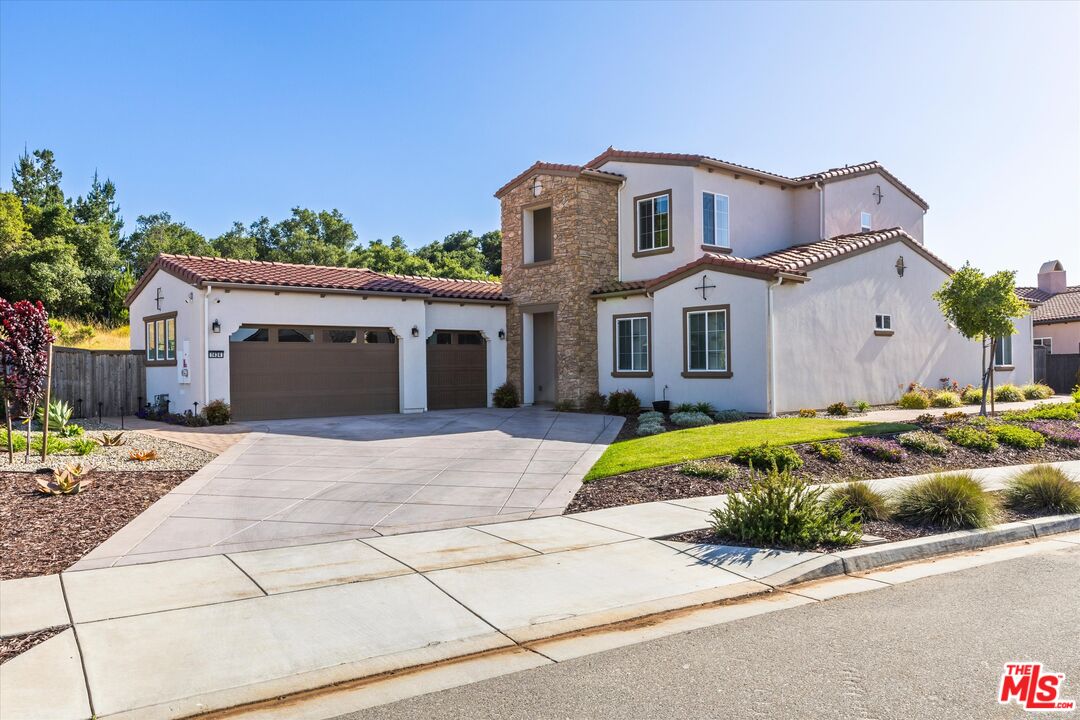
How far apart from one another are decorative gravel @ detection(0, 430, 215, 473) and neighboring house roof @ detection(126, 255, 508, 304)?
18.2ft

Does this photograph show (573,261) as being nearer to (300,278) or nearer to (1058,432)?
(300,278)

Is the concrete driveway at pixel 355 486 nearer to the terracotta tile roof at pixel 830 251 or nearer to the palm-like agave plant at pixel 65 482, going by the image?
the palm-like agave plant at pixel 65 482

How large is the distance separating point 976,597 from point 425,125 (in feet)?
69.3

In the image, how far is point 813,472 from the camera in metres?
11.3

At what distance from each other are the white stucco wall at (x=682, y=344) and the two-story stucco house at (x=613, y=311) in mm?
41

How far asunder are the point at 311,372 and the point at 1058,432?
16766 millimetres

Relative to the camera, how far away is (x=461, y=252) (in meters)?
57.6

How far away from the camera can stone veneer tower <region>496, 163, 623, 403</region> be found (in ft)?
69.1

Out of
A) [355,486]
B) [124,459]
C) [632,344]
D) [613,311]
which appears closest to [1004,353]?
[632,344]

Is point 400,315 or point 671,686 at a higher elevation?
point 400,315

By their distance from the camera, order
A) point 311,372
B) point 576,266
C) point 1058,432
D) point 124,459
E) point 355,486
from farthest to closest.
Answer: point 576,266, point 311,372, point 1058,432, point 124,459, point 355,486

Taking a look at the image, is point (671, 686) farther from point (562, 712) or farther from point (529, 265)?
point (529, 265)

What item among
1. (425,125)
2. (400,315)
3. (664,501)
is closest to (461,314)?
(400,315)

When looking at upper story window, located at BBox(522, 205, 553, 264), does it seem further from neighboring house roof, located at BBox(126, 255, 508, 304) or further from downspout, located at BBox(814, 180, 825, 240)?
downspout, located at BBox(814, 180, 825, 240)
